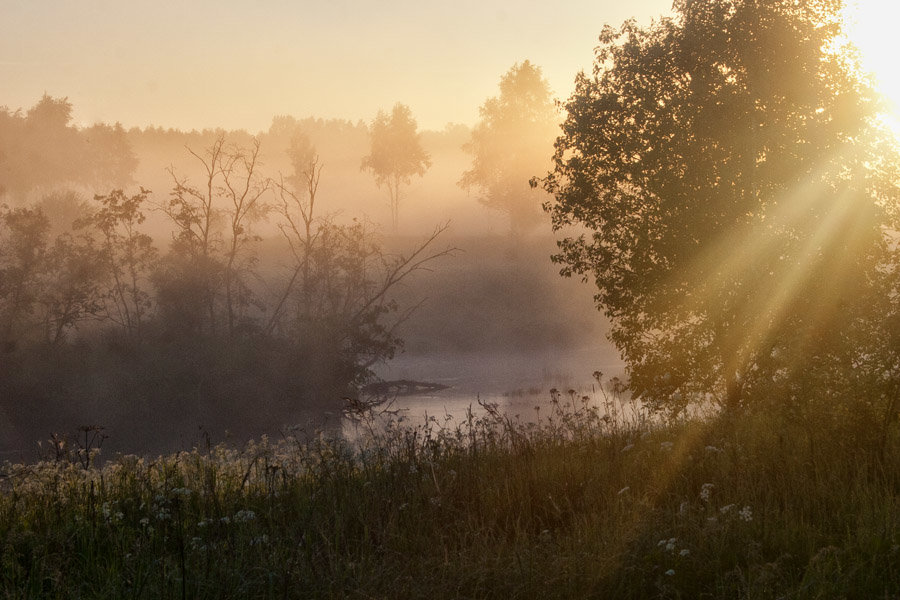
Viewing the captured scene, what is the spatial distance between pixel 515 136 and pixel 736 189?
54.4 m

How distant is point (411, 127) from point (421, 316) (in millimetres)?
23046

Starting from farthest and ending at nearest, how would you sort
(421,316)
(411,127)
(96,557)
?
(411,127) → (421,316) → (96,557)

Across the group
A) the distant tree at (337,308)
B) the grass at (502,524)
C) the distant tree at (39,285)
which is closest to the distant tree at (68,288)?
the distant tree at (39,285)

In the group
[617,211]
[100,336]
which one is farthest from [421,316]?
[617,211]

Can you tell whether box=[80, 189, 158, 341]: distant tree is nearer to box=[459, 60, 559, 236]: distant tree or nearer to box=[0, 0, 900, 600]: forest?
box=[0, 0, 900, 600]: forest

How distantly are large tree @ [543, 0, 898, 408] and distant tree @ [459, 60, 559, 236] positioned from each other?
51.2m

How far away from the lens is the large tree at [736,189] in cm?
1858

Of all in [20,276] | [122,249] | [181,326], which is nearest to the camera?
[20,276]

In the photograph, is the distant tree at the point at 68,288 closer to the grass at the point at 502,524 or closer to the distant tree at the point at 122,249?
the distant tree at the point at 122,249

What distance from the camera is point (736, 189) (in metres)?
18.9

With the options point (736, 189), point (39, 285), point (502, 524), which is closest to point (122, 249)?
point (39, 285)

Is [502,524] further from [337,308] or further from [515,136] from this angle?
[515,136]

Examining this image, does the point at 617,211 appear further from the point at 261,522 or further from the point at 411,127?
the point at 411,127

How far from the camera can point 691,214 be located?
1897 centimetres
